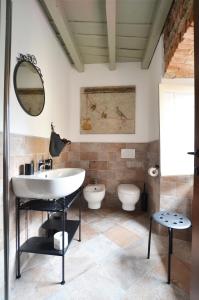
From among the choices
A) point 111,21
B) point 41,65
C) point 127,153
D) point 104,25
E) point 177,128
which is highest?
point 104,25

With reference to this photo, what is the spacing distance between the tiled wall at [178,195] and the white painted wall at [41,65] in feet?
5.06

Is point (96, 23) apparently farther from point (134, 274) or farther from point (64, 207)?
point (134, 274)

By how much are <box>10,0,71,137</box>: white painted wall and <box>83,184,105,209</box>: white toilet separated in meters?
0.94

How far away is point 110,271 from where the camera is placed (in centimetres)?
154

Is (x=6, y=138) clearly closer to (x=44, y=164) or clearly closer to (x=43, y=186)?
(x=43, y=186)

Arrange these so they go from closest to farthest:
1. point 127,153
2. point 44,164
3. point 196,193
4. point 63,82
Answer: point 196,193
point 44,164
point 63,82
point 127,153

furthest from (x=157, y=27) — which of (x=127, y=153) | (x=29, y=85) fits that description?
(x=127, y=153)

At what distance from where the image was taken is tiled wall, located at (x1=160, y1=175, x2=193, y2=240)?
2.07 m

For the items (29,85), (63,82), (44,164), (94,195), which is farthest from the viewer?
(63,82)

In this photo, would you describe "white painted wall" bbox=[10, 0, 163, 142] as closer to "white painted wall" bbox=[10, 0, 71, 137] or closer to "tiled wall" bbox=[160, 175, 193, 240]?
"white painted wall" bbox=[10, 0, 71, 137]

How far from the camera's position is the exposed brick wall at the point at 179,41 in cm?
147

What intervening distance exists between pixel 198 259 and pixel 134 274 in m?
0.74

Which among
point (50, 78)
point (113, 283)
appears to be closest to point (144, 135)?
point (50, 78)

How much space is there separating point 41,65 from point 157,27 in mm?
1380
